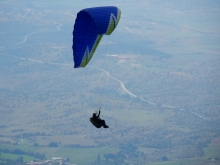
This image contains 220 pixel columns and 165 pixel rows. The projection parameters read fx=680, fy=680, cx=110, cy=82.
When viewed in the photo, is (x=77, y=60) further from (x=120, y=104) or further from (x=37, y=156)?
(x=120, y=104)

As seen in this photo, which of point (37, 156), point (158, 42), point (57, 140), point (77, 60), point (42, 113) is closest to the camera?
point (77, 60)

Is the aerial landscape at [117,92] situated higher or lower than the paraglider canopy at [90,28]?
lower

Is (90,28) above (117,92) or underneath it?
above

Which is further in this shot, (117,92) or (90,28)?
(117,92)

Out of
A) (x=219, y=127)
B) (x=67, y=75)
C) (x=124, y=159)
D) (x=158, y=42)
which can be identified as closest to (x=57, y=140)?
(x=124, y=159)

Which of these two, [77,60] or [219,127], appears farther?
[219,127]
